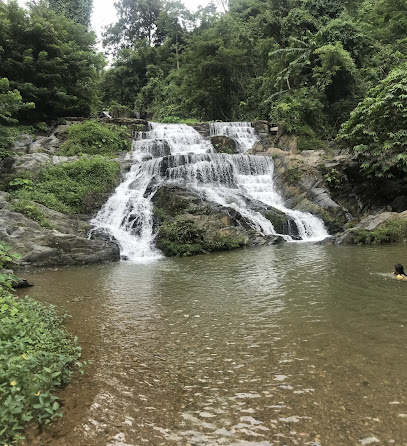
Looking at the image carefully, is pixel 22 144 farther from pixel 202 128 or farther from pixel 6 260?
pixel 6 260

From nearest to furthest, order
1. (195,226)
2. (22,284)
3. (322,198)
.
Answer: (22,284), (195,226), (322,198)

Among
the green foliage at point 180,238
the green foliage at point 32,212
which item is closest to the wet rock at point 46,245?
the green foliage at point 32,212

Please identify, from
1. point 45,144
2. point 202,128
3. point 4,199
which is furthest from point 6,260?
point 202,128

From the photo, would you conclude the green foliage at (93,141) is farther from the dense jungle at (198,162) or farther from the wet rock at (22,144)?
the wet rock at (22,144)

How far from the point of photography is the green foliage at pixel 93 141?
2053cm

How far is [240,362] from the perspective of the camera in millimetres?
3906

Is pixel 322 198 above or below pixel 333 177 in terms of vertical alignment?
below

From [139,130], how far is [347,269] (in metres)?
21.0

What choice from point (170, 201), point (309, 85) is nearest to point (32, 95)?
point (170, 201)

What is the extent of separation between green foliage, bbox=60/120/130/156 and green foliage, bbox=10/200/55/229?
7475 millimetres

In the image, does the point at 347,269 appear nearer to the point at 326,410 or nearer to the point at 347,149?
the point at 326,410

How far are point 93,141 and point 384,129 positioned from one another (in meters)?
16.7

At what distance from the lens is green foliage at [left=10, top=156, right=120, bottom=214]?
15008 millimetres

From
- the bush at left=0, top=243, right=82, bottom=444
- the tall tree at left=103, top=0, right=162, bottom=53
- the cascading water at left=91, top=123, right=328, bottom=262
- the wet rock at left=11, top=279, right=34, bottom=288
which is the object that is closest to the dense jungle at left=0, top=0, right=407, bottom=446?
the bush at left=0, top=243, right=82, bottom=444
